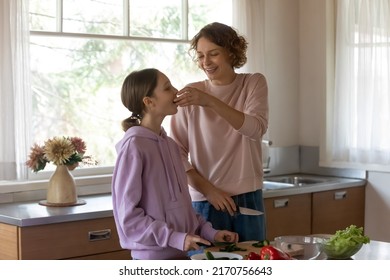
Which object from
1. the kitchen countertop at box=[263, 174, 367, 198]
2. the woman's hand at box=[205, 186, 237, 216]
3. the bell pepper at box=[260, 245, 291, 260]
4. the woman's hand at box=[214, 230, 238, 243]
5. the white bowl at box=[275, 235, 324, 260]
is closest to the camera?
the bell pepper at box=[260, 245, 291, 260]

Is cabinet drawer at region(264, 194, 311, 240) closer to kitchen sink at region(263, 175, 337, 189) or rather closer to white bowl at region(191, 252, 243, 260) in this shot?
kitchen sink at region(263, 175, 337, 189)

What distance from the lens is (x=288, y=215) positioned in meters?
4.24

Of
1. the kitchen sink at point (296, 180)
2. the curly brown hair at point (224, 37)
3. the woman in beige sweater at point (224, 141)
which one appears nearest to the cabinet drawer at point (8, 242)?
the woman in beige sweater at point (224, 141)

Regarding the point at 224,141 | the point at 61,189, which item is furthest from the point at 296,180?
the point at 224,141

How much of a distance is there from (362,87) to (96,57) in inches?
63.8

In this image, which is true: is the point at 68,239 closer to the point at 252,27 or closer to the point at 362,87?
the point at 252,27

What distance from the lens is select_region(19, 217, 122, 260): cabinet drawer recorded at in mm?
3110

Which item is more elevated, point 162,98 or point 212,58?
point 212,58

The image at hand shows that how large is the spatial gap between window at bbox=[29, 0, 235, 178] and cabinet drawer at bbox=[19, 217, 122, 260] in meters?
0.59

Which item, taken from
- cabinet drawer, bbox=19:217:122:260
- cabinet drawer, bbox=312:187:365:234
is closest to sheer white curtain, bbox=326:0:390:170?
cabinet drawer, bbox=312:187:365:234

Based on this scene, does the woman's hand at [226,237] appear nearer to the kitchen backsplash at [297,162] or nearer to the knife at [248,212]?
the knife at [248,212]

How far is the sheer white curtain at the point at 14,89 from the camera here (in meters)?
3.52
